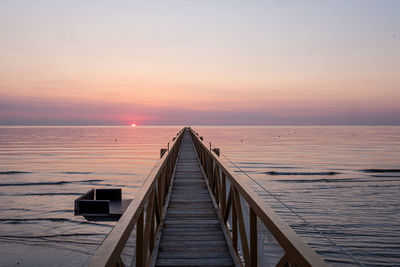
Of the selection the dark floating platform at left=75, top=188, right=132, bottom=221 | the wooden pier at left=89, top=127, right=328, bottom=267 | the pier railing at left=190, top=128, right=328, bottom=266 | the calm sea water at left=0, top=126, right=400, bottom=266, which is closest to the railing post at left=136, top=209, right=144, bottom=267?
Answer: the wooden pier at left=89, top=127, right=328, bottom=267

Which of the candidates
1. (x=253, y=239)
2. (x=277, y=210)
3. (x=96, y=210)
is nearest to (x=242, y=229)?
(x=253, y=239)

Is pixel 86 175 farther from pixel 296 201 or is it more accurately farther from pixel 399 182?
pixel 399 182

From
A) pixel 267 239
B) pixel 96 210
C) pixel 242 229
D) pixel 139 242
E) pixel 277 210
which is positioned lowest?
pixel 277 210

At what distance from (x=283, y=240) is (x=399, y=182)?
20.4 metres

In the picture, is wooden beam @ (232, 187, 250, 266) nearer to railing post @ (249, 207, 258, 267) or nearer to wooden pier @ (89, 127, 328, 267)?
→ wooden pier @ (89, 127, 328, 267)

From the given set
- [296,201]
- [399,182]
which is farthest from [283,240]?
[399,182]

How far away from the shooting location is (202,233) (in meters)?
5.13

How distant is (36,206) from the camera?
13.6 m

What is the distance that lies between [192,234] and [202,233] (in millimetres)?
171

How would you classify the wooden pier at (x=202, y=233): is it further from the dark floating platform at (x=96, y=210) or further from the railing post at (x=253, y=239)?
the dark floating platform at (x=96, y=210)

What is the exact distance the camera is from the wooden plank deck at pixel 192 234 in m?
4.12

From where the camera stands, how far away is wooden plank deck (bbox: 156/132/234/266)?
4121 mm

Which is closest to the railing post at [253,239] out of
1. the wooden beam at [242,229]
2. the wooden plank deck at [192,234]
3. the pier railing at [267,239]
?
the pier railing at [267,239]

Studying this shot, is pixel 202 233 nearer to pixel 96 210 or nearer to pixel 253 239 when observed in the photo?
pixel 253 239
